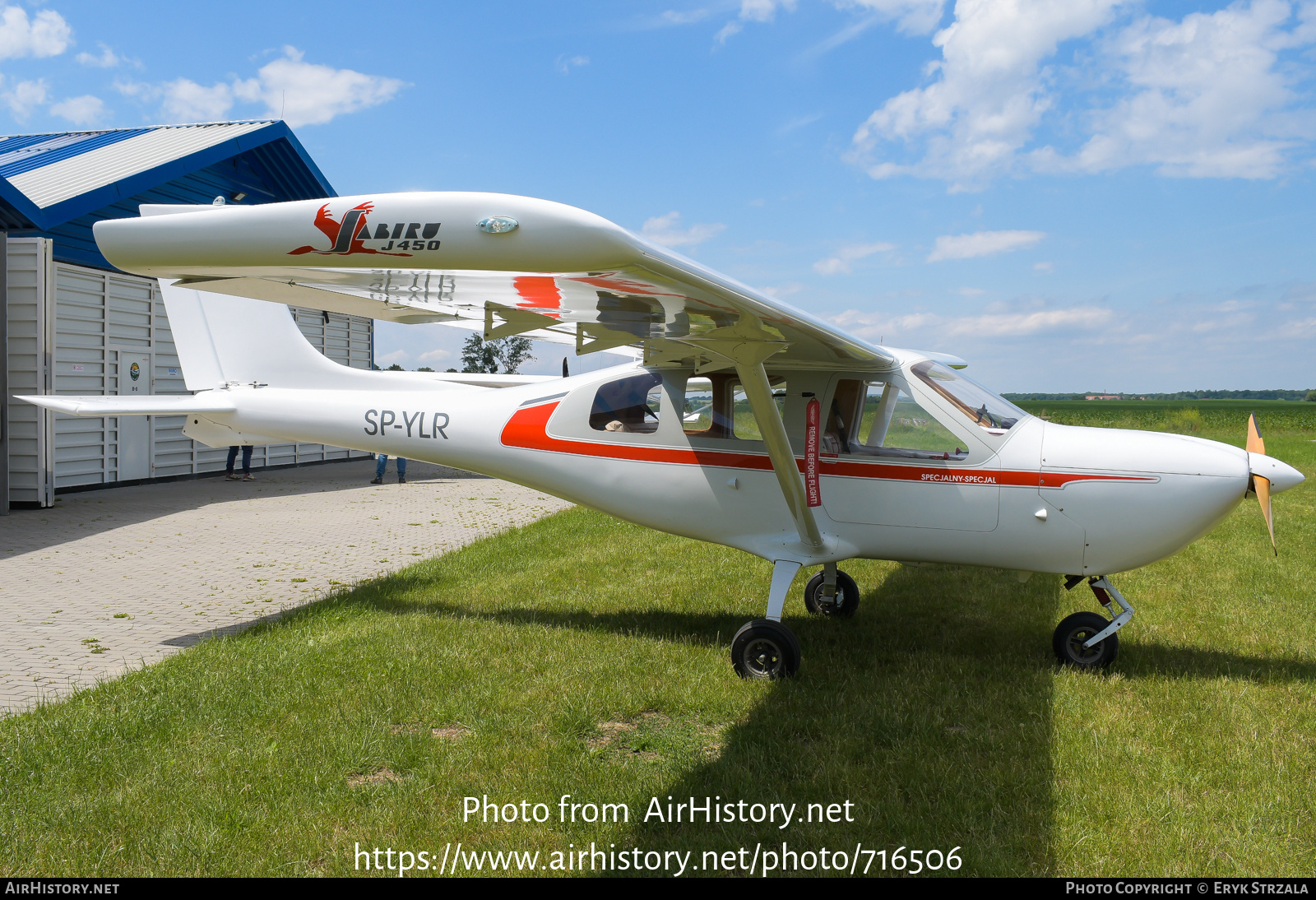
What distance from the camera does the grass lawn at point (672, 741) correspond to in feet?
11.2

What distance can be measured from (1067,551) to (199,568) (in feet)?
28.3

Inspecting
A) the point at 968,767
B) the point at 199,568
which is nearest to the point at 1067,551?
the point at 968,767

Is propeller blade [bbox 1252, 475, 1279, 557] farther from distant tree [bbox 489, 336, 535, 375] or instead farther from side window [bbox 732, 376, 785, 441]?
distant tree [bbox 489, 336, 535, 375]

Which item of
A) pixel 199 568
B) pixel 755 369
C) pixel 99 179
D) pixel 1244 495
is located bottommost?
pixel 199 568

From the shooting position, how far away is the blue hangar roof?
12.4 meters

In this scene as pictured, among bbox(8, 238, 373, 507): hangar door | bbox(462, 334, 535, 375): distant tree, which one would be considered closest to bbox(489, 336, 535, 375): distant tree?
bbox(462, 334, 535, 375): distant tree

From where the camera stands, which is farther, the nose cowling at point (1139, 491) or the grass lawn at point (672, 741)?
the nose cowling at point (1139, 491)

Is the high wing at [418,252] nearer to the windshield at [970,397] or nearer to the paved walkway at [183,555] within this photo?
the windshield at [970,397]

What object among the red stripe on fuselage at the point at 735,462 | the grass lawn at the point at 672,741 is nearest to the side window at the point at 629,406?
the red stripe on fuselage at the point at 735,462

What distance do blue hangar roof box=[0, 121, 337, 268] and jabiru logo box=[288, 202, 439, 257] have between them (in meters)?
11.9

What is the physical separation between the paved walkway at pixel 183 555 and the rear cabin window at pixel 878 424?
5.21 m

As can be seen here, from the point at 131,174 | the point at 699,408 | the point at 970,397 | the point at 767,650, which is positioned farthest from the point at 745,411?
the point at 131,174
